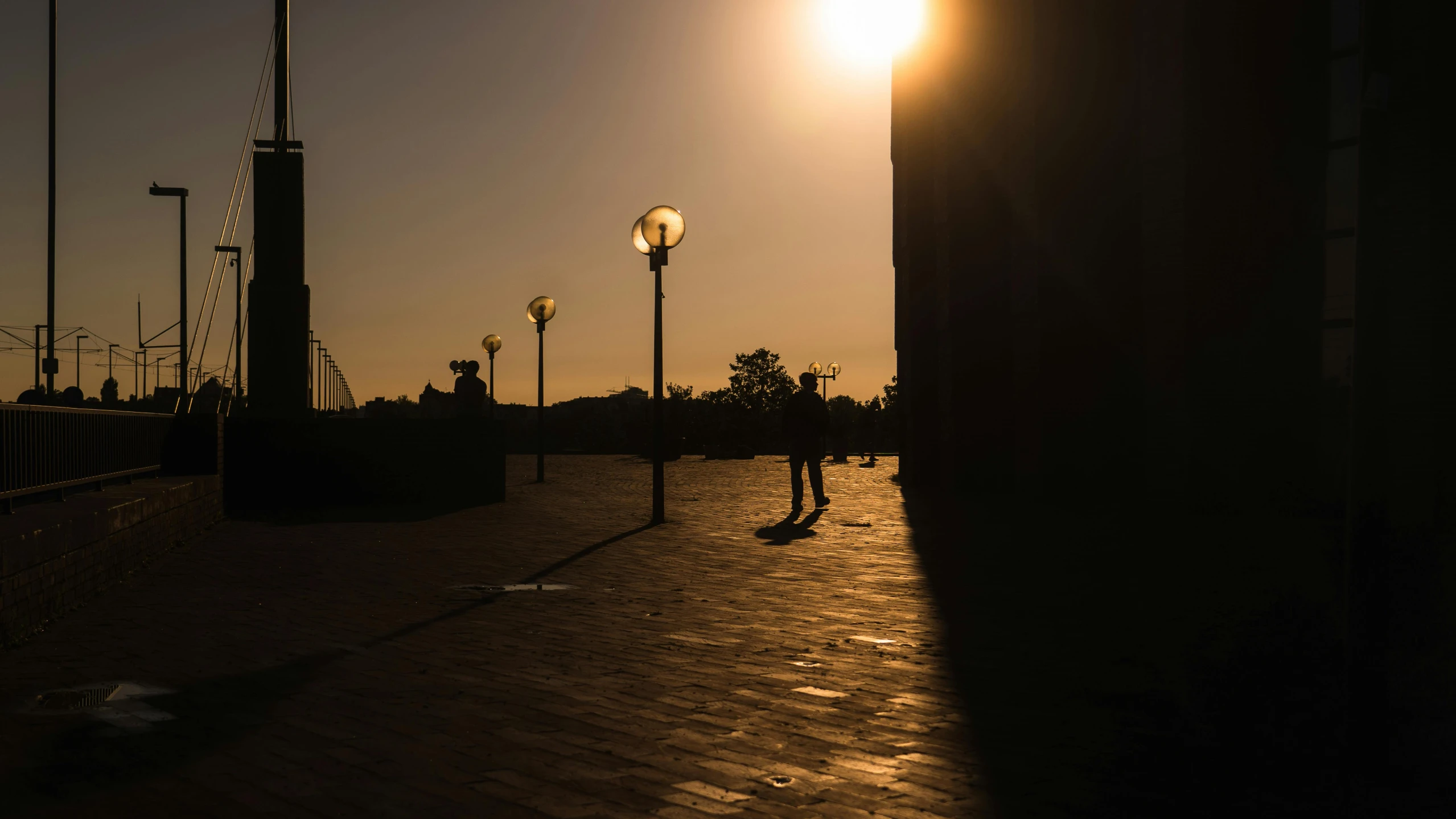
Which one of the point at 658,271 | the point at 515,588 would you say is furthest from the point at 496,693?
the point at 658,271

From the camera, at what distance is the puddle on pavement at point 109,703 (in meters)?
4.84

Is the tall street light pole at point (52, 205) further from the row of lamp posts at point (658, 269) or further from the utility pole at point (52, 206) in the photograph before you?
the row of lamp posts at point (658, 269)

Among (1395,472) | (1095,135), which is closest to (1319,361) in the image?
(1095,135)

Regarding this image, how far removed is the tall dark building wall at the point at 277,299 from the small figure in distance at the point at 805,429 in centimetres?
826

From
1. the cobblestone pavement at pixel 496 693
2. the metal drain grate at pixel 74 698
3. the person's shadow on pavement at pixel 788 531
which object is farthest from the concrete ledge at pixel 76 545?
the person's shadow on pavement at pixel 788 531

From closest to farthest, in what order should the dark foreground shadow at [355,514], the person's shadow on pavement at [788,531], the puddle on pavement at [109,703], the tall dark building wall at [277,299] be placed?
the puddle on pavement at [109,703] < the person's shadow on pavement at [788,531] < the dark foreground shadow at [355,514] < the tall dark building wall at [277,299]

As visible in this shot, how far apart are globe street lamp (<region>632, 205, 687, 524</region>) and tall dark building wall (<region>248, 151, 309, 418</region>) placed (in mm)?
6520

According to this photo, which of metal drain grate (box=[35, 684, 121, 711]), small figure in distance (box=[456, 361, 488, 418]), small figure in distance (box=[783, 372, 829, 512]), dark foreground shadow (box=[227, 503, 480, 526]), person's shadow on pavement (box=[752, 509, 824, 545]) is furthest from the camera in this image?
small figure in distance (box=[456, 361, 488, 418])

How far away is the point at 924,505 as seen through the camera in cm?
1825

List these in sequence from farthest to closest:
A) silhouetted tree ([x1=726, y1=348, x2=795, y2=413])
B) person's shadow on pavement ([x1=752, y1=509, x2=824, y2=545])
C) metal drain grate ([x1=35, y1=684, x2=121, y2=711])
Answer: silhouetted tree ([x1=726, y1=348, x2=795, y2=413])
person's shadow on pavement ([x1=752, y1=509, x2=824, y2=545])
metal drain grate ([x1=35, y1=684, x2=121, y2=711])

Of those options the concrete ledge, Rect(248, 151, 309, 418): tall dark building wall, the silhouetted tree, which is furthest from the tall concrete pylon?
the silhouetted tree

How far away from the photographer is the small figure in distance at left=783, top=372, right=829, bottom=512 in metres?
16.8

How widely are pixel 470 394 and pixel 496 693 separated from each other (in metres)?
16.2

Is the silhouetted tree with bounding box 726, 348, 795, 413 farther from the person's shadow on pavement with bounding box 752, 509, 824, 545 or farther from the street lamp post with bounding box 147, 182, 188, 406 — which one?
the person's shadow on pavement with bounding box 752, 509, 824, 545
